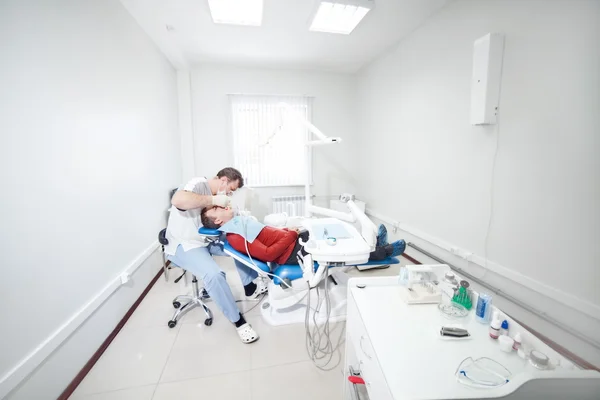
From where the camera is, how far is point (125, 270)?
186cm

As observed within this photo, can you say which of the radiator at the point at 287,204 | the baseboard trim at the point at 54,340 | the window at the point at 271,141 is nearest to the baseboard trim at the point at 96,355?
the baseboard trim at the point at 54,340

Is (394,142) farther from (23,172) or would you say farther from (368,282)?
(23,172)

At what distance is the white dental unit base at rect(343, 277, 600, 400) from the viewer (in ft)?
2.05

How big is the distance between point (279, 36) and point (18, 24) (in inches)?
81.4

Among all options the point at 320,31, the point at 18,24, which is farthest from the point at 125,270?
the point at 320,31

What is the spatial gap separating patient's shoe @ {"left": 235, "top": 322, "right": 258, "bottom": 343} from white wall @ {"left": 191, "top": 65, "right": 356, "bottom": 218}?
2.17 meters

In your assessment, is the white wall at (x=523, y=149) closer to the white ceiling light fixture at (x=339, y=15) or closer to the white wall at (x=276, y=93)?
the white ceiling light fixture at (x=339, y=15)

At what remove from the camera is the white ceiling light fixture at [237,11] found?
6.55ft

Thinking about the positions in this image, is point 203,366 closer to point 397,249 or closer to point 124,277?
point 124,277

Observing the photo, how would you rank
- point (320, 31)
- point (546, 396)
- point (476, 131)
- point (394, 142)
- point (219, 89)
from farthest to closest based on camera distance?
point (219, 89) → point (394, 142) → point (320, 31) → point (476, 131) → point (546, 396)

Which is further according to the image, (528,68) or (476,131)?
(476,131)

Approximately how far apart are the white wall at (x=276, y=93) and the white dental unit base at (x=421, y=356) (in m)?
2.83

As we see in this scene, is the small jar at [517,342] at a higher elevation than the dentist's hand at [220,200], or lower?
lower

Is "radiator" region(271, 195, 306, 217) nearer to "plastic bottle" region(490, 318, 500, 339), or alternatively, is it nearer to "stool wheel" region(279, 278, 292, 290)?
"stool wheel" region(279, 278, 292, 290)
